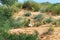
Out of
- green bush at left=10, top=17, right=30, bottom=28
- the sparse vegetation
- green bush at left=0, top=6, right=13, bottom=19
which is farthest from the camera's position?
green bush at left=0, top=6, right=13, bottom=19

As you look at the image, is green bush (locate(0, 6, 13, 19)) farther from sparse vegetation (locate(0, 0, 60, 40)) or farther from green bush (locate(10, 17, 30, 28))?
green bush (locate(10, 17, 30, 28))

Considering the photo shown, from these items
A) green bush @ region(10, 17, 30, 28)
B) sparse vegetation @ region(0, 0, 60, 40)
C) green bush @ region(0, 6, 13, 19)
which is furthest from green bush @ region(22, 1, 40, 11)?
green bush @ region(0, 6, 13, 19)

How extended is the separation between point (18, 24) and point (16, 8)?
21.7 feet

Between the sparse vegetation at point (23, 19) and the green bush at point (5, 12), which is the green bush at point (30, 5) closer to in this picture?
the sparse vegetation at point (23, 19)

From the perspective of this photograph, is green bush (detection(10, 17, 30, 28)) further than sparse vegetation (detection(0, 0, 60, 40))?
Yes

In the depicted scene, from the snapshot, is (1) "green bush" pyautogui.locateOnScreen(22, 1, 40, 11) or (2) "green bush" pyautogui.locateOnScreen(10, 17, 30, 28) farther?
(1) "green bush" pyautogui.locateOnScreen(22, 1, 40, 11)

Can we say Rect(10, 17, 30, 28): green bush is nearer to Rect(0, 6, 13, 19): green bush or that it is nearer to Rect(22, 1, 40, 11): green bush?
Rect(0, 6, 13, 19): green bush

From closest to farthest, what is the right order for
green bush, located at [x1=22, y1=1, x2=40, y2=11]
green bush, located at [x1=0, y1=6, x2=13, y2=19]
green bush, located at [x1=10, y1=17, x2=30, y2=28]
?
green bush, located at [x1=10, y1=17, x2=30, y2=28] → green bush, located at [x1=0, y1=6, x2=13, y2=19] → green bush, located at [x1=22, y1=1, x2=40, y2=11]

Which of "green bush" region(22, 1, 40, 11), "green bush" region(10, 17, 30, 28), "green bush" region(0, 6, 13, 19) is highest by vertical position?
"green bush" region(0, 6, 13, 19)

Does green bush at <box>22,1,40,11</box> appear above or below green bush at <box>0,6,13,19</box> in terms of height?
below

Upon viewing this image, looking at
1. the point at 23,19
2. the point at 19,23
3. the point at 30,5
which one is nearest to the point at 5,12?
the point at 19,23

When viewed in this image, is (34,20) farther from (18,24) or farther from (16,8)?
(16,8)

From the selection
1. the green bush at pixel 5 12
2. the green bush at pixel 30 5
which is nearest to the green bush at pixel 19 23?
the green bush at pixel 5 12

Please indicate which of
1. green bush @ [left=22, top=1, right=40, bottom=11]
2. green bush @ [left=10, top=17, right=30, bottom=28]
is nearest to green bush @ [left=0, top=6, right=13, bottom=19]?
green bush @ [left=10, top=17, right=30, bottom=28]
